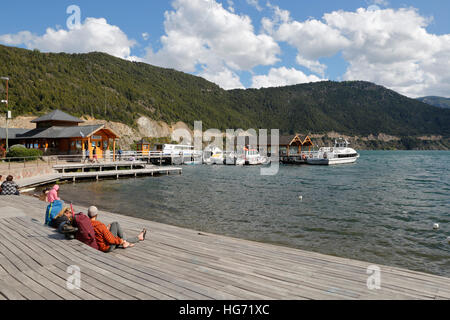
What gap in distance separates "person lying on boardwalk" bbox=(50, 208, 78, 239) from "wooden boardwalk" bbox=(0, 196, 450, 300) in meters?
0.22

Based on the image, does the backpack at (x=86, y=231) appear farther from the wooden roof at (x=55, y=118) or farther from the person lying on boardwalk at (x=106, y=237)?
the wooden roof at (x=55, y=118)

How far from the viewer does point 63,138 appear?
39.6 metres

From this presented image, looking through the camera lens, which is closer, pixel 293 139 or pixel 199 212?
pixel 199 212

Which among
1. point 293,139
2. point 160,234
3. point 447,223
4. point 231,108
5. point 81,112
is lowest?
point 447,223

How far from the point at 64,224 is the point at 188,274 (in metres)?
3.84

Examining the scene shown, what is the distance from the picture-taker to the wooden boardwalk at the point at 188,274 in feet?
15.6

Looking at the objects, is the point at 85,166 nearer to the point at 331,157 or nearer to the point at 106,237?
the point at 106,237

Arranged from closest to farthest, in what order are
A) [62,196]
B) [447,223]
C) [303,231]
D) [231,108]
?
1. [303,231]
2. [447,223]
3. [62,196]
4. [231,108]

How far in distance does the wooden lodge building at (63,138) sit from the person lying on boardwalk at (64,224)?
2977 cm

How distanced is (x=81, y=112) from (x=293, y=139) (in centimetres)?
5657

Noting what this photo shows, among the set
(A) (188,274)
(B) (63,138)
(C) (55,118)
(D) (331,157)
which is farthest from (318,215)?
(D) (331,157)

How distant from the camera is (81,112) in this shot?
82688 mm

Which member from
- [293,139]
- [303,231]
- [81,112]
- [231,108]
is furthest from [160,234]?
[231,108]

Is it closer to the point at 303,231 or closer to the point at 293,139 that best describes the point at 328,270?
the point at 303,231
